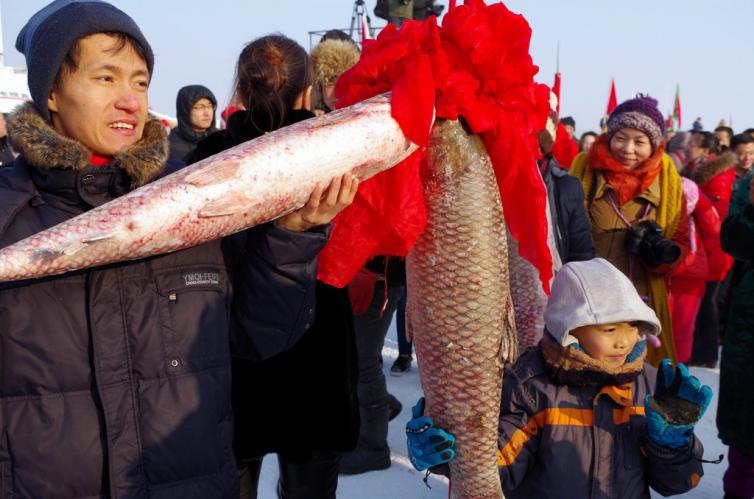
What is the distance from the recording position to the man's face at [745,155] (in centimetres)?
594

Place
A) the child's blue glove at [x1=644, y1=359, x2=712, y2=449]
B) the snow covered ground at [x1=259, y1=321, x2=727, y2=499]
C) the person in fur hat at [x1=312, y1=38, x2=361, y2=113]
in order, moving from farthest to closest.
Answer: the snow covered ground at [x1=259, y1=321, x2=727, y2=499] → the person in fur hat at [x1=312, y1=38, x2=361, y2=113] → the child's blue glove at [x1=644, y1=359, x2=712, y2=449]

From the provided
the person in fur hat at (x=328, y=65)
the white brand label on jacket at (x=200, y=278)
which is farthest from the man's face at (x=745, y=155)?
the white brand label on jacket at (x=200, y=278)

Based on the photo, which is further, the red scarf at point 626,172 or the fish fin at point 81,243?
the red scarf at point 626,172

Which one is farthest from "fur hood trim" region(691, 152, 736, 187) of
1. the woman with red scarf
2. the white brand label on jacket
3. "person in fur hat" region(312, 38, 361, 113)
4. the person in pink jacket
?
the white brand label on jacket

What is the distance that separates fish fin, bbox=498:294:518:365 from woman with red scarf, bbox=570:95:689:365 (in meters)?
2.06

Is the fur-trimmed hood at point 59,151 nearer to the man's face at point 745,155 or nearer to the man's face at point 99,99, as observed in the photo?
the man's face at point 99,99

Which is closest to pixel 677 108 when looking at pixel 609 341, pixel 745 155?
pixel 745 155

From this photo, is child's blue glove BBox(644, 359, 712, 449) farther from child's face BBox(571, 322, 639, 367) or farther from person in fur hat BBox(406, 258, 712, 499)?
child's face BBox(571, 322, 639, 367)

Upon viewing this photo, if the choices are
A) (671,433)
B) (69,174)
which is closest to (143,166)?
(69,174)

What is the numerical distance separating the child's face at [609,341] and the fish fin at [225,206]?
4.14ft

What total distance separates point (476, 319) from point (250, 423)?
99 centimetres

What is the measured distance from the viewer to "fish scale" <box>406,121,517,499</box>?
1.29m

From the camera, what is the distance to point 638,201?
3.32 m

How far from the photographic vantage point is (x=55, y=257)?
3.43ft
